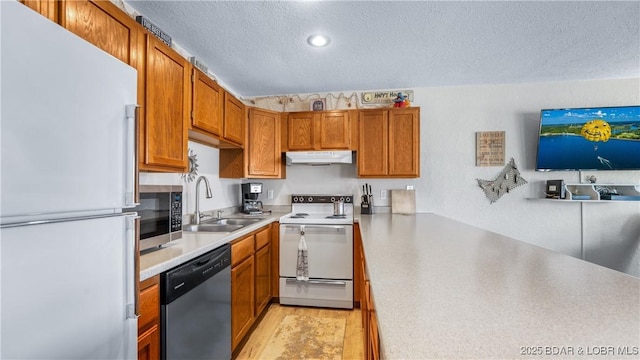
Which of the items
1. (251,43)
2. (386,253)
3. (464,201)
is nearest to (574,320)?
(386,253)

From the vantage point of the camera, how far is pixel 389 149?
2986 millimetres

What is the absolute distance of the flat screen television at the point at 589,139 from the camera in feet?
9.19

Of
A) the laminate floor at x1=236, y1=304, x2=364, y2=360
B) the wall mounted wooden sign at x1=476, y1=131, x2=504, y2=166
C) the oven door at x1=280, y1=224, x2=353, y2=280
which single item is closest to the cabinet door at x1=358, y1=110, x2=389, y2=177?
the oven door at x1=280, y1=224, x2=353, y2=280

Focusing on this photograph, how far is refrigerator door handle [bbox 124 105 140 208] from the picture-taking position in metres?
0.98

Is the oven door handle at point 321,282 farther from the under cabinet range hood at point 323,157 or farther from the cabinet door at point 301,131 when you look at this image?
the cabinet door at point 301,131

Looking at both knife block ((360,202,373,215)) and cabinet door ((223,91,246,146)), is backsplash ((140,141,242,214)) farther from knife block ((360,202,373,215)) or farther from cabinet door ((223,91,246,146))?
knife block ((360,202,373,215))

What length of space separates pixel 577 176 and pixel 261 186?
11.4ft

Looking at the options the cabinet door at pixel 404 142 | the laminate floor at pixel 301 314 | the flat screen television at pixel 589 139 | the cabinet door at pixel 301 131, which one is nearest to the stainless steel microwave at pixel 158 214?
the laminate floor at pixel 301 314

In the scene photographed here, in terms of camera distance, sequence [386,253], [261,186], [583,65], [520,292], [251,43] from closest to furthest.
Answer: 1. [520,292]
2. [386,253]
3. [251,43]
4. [583,65]
5. [261,186]

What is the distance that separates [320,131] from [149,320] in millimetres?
2333

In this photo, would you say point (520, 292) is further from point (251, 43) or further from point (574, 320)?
point (251, 43)

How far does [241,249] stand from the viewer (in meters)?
2.10

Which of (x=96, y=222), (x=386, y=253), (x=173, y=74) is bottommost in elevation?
Result: (x=386, y=253)

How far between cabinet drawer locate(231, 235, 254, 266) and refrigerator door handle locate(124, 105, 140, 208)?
104cm
